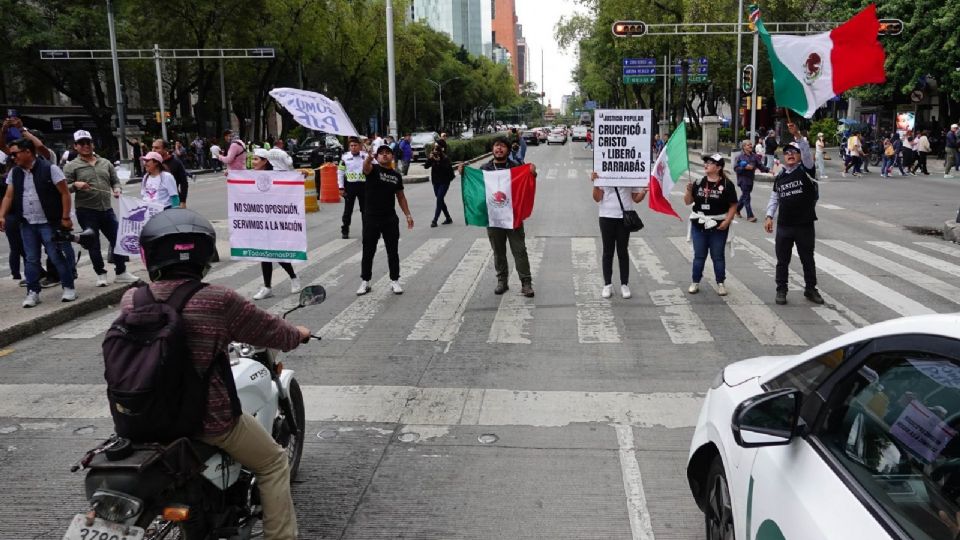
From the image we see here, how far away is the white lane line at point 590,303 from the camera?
314 inches

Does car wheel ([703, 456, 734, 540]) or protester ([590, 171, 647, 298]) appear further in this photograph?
protester ([590, 171, 647, 298])

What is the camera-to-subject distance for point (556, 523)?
4219 millimetres

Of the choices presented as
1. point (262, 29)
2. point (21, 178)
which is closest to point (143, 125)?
point (262, 29)

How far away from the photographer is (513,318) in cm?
868

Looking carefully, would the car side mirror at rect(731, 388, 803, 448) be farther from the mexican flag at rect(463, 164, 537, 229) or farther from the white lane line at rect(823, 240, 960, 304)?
the white lane line at rect(823, 240, 960, 304)

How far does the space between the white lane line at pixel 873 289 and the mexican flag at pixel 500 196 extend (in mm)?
4170

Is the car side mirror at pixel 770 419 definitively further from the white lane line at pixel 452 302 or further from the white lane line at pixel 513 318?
the white lane line at pixel 452 302

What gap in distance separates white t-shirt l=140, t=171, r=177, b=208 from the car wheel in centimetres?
802

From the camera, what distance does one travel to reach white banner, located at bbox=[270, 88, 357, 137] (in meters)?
9.08

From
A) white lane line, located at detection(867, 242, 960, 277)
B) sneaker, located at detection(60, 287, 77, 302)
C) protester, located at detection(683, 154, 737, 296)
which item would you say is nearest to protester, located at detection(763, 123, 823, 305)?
protester, located at detection(683, 154, 737, 296)

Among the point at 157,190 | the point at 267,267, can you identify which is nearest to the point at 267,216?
the point at 267,267

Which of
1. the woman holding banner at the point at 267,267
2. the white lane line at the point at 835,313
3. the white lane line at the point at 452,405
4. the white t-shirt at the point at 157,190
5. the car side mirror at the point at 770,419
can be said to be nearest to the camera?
the car side mirror at the point at 770,419

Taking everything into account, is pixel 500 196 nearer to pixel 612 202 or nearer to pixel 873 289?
pixel 612 202

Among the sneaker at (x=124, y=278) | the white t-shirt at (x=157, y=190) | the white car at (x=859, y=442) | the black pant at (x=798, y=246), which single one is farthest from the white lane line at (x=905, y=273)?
the sneaker at (x=124, y=278)
